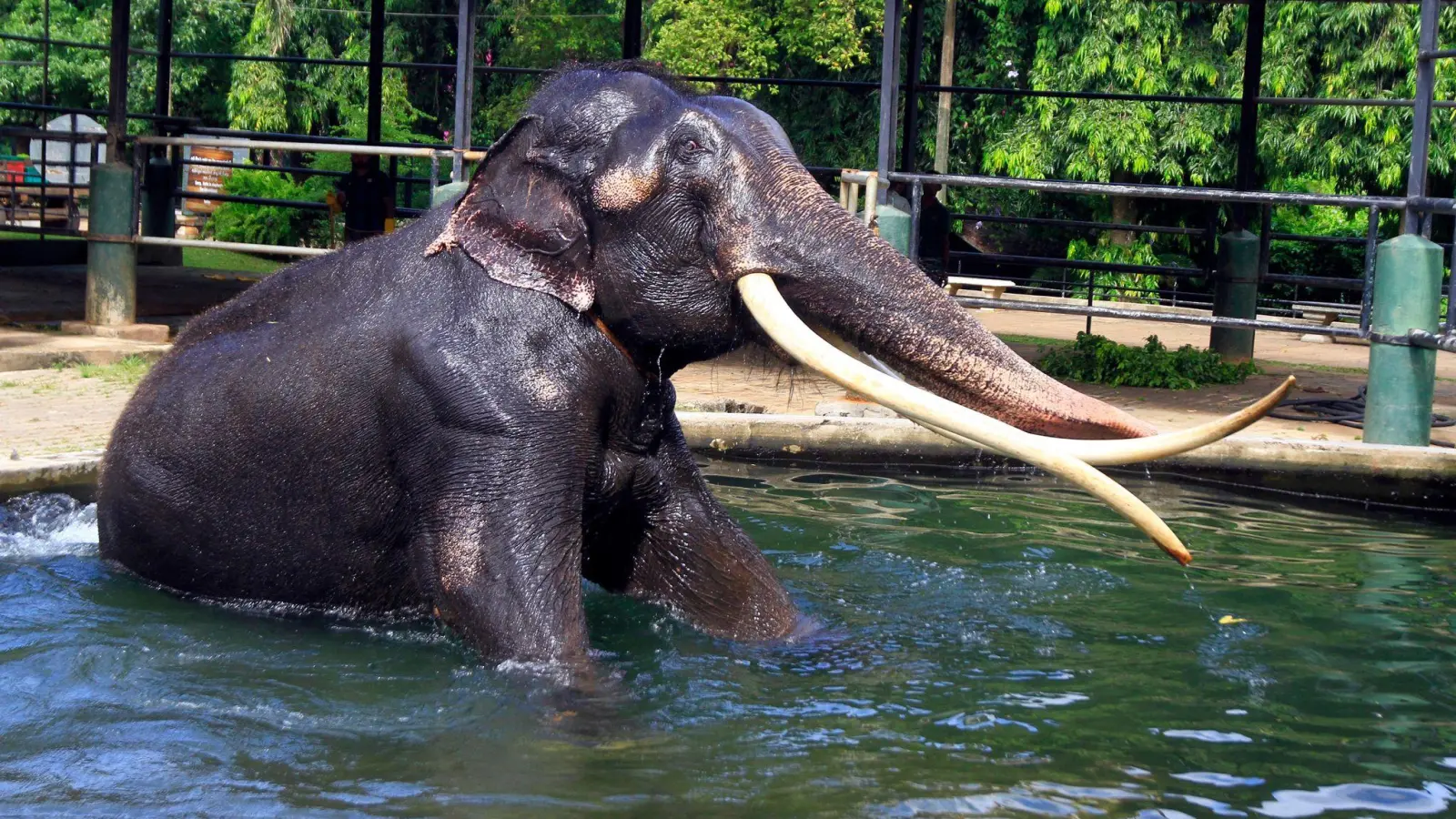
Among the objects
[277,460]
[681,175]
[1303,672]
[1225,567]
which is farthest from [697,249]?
[1225,567]

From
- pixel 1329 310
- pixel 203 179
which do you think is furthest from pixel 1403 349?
pixel 203 179

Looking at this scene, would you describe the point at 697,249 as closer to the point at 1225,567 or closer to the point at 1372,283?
the point at 1225,567

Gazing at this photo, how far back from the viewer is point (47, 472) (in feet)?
21.7

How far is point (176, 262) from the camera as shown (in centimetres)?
1838

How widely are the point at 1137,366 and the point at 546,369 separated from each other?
8012 mm

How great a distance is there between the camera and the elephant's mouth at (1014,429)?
368 cm

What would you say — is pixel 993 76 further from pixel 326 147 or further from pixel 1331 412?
pixel 326 147

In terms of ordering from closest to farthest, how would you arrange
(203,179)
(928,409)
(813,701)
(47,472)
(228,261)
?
(928,409) → (813,701) → (47,472) → (228,261) → (203,179)

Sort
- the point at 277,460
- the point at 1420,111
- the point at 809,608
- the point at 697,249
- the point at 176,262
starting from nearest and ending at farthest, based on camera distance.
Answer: the point at 697,249 < the point at 277,460 < the point at 809,608 < the point at 1420,111 < the point at 176,262

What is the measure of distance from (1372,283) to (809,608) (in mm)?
5000

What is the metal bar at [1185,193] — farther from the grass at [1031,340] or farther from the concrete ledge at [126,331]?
the concrete ledge at [126,331]

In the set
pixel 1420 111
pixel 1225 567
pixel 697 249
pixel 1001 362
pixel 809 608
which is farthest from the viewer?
pixel 1420 111

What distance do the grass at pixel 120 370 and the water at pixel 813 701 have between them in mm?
3403

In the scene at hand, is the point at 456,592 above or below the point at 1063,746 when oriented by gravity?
above
